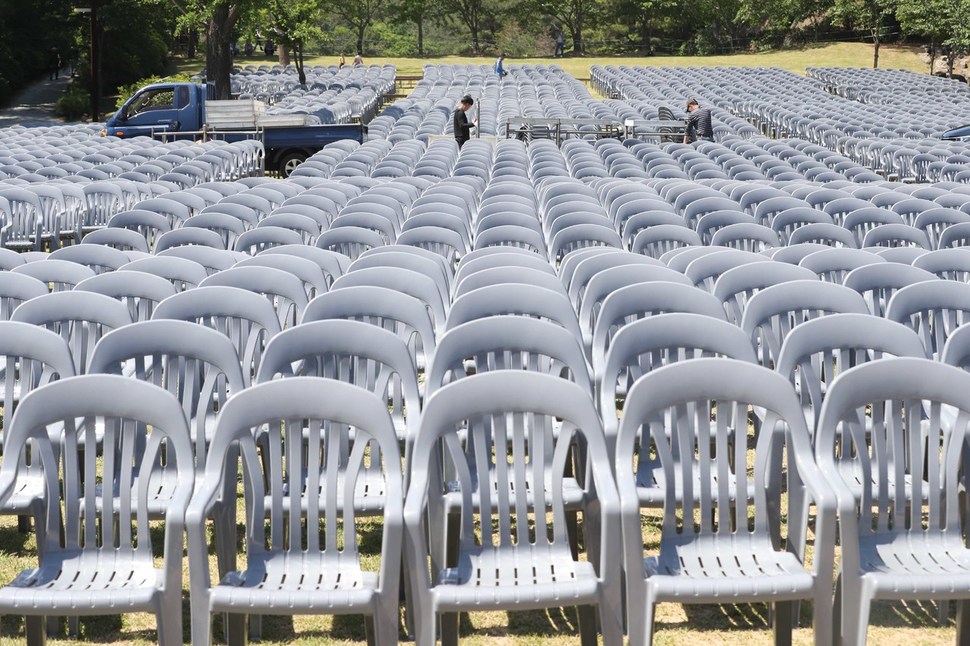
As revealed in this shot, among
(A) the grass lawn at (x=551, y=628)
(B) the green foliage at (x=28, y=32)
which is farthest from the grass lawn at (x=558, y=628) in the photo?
(B) the green foliage at (x=28, y=32)

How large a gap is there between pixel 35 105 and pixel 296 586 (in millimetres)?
42272

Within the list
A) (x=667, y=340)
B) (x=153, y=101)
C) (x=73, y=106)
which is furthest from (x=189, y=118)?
(x=667, y=340)

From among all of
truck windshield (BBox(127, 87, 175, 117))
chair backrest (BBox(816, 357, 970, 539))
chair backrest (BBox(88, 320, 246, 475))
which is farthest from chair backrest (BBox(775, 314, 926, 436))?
truck windshield (BBox(127, 87, 175, 117))

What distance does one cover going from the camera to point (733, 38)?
62.7m

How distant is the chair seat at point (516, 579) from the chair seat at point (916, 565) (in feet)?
3.03

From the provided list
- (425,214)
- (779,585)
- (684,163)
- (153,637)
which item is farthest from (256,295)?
(684,163)

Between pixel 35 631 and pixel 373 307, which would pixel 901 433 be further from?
pixel 35 631

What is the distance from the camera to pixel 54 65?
50.4 metres

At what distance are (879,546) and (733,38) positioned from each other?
208 ft

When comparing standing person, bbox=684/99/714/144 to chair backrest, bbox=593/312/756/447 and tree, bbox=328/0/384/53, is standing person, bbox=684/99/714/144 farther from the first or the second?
tree, bbox=328/0/384/53

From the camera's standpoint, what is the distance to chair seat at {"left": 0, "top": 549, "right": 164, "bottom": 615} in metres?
3.19

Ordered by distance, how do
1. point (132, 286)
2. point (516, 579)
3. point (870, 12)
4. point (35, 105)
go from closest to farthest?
point (516, 579) < point (132, 286) < point (35, 105) < point (870, 12)

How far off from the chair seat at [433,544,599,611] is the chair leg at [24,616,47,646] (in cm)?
135

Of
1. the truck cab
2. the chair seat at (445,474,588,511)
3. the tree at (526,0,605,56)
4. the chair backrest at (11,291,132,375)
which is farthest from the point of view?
the tree at (526,0,605,56)
